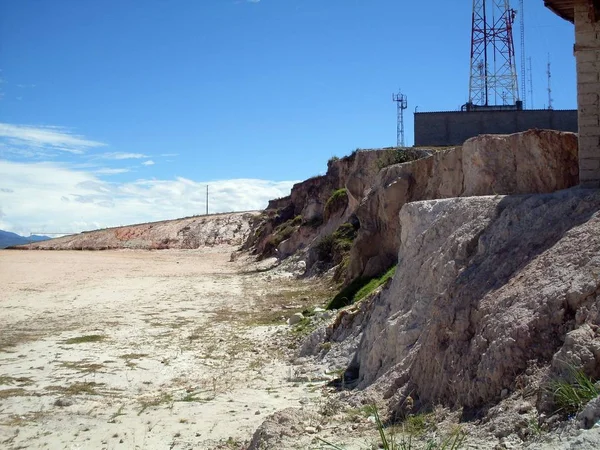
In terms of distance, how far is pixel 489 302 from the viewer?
6840mm

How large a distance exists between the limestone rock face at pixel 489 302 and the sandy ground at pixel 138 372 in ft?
5.38

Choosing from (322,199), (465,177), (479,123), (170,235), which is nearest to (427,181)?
(465,177)

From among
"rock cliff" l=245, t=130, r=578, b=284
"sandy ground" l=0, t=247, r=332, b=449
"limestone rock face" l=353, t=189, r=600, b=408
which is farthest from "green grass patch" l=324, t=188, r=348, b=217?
"limestone rock face" l=353, t=189, r=600, b=408

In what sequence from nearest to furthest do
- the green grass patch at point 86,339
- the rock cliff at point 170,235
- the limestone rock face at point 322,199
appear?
the green grass patch at point 86,339 → the limestone rock face at point 322,199 → the rock cliff at point 170,235

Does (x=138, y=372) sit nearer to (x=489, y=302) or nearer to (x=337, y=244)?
(x=489, y=302)

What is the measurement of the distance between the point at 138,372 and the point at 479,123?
2279 cm

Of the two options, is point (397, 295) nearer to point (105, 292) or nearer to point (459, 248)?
point (459, 248)

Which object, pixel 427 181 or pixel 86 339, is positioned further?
pixel 427 181

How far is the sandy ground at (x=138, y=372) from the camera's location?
794 cm

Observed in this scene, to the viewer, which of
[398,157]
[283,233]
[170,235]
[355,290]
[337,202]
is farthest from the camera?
[170,235]

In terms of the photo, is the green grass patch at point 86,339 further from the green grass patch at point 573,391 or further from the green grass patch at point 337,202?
the green grass patch at point 337,202

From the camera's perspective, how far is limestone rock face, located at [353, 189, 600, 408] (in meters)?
5.88

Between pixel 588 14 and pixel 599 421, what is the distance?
20.9 ft

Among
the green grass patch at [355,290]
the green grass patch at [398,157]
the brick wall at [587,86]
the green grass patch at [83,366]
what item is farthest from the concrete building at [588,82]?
the green grass patch at [398,157]
